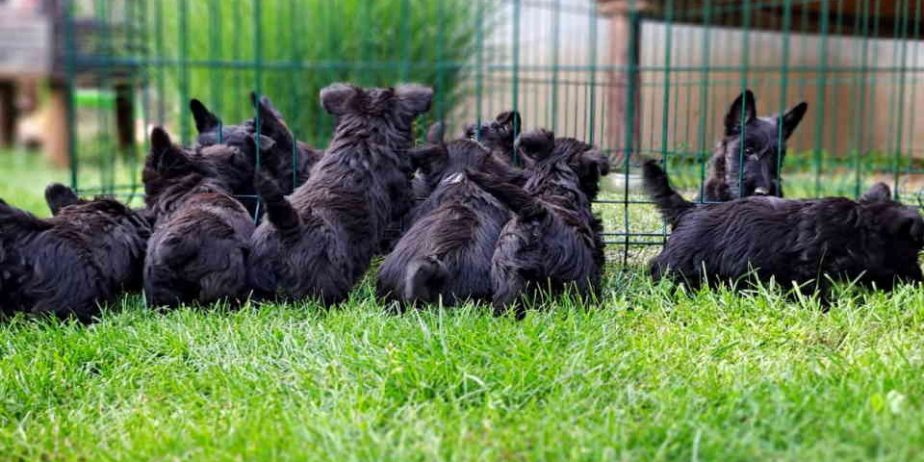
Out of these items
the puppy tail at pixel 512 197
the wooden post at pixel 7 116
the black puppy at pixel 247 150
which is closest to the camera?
the puppy tail at pixel 512 197

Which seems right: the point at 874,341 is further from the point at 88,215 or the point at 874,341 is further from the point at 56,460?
the point at 88,215

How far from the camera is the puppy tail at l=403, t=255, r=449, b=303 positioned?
144 inches

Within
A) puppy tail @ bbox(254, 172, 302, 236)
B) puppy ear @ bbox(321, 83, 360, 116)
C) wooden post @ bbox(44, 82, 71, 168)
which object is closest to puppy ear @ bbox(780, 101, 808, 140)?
puppy ear @ bbox(321, 83, 360, 116)

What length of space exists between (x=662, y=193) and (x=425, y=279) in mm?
1272

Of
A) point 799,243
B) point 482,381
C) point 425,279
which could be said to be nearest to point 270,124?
point 425,279

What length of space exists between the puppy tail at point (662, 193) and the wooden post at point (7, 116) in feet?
40.7

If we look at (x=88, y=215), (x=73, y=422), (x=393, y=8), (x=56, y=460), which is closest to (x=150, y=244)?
(x=88, y=215)

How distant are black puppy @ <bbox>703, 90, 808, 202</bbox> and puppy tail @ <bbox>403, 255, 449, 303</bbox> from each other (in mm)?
2147

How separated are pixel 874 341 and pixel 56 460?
269 cm

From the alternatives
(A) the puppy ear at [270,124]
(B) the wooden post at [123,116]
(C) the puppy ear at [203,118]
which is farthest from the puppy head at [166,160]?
(B) the wooden post at [123,116]

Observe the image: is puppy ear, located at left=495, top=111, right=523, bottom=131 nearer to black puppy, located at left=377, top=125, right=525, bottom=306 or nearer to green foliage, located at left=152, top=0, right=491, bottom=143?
black puppy, located at left=377, top=125, right=525, bottom=306

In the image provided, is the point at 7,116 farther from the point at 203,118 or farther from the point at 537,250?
the point at 537,250

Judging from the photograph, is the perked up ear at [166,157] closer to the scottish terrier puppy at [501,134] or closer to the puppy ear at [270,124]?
the puppy ear at [270,124]

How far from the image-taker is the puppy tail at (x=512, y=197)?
12.6ft
